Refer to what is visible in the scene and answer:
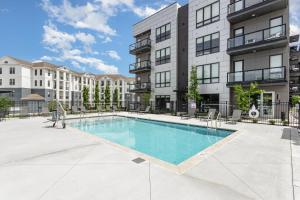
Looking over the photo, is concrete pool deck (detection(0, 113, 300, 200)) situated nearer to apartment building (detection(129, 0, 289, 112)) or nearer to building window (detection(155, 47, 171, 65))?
apartment building (detection(129, 0, 289, 112))

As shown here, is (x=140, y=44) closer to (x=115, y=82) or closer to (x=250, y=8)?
(x=250, y=8)

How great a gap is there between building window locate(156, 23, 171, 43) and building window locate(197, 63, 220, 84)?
701 centimetres

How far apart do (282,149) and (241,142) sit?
1293 mm

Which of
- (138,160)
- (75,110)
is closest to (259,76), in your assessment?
(138,160)

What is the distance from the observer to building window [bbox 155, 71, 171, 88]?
21750mm

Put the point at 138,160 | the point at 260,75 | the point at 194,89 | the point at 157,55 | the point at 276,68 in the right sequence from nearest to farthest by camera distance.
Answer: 1. the point at 138,160
2. the point at 276,68
3. the point at 260,75
4. the point at 194,89
5. the point at 157,55

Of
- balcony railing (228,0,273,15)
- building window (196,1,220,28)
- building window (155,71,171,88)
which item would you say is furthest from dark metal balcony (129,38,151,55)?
balcony railing (228,0,273,15)

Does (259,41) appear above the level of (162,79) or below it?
above

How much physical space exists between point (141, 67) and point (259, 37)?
48.6 feet

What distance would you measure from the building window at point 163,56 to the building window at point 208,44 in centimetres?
432

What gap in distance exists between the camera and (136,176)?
3529 mm

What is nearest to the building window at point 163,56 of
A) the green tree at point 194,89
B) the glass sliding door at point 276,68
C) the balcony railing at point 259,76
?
the green tree at point 194,89

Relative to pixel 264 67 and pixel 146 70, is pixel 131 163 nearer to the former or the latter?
pixel 264 67

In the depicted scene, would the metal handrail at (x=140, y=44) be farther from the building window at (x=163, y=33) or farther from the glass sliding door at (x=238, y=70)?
the glass sliding door at (x=238, y=70)
